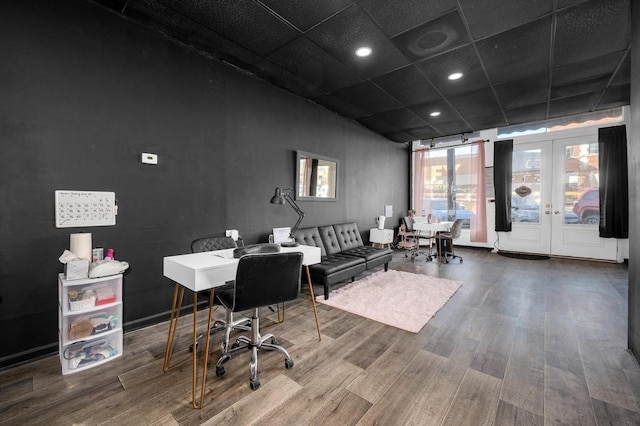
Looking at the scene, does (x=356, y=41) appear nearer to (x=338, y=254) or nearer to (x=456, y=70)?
(x=456, y=70)

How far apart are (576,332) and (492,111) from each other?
3.93 metres

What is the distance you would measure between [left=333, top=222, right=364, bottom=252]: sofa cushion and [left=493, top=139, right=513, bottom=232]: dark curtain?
387 cm

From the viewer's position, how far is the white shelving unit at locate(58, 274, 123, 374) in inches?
75.4

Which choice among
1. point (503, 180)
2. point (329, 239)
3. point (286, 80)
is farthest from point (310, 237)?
point (503, 180)

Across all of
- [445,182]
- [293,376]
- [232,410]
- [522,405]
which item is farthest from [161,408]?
[445,182]

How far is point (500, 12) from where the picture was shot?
240cm

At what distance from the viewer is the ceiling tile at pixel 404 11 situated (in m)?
2.29

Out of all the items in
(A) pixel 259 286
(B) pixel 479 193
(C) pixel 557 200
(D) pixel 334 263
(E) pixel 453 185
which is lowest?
(D) pixel 334 263

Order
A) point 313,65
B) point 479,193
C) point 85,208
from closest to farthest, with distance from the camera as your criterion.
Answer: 1. point 85,208
2. point 313,65
3. point 479,193

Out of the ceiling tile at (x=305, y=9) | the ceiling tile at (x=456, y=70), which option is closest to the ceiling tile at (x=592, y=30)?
the ceiling tile at (x=456, y=70)

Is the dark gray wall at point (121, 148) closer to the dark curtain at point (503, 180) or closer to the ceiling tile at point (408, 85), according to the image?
the ceiling tile at point (408, 85)

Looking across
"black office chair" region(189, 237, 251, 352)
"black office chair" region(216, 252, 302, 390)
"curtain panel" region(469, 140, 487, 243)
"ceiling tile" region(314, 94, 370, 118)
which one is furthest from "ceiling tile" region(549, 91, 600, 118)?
"black office chair" region(189, 237, 251, 352)

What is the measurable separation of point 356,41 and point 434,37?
0.80m

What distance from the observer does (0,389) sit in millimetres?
1726
